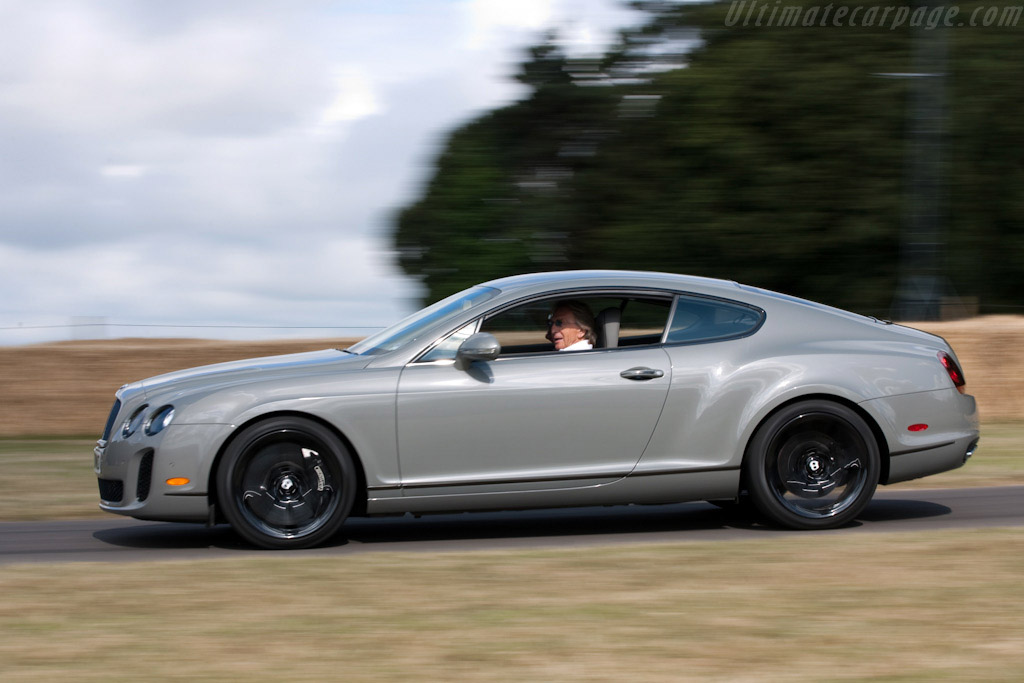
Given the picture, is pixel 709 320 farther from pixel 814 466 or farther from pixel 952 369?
pixel 952 369

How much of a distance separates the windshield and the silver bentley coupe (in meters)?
0.02

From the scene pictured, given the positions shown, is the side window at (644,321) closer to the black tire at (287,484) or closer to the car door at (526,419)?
the car door at (526,419)

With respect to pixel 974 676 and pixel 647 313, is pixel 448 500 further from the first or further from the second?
pixel 974 676

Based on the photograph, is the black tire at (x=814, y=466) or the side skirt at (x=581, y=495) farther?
the black tire at (x=814, y=466)

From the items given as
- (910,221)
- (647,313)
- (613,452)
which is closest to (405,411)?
(613,452)

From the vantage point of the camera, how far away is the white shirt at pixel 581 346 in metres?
7.30

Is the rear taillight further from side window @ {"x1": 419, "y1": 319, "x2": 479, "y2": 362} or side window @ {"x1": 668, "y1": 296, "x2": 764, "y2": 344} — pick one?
side window @ {"x1": 419, "y1": 319, "x2": 479, "y2": 362}

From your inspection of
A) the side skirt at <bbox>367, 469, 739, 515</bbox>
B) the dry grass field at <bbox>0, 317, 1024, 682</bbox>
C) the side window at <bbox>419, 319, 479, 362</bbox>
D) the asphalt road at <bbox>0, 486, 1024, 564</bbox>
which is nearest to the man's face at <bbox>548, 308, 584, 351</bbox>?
the side window at <bbox>419, 319, 479, 362</bbox>

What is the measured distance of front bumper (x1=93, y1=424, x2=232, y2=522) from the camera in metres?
6.84

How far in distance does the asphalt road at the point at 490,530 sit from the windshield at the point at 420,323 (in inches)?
44.0

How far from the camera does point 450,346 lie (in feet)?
23.5

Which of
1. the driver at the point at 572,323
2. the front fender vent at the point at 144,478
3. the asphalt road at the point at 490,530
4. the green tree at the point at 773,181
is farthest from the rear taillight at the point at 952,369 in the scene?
the green tree at the point at 773,181

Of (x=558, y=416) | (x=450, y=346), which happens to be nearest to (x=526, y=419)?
(x=558, y=416)

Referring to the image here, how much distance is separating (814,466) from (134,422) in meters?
3.84
